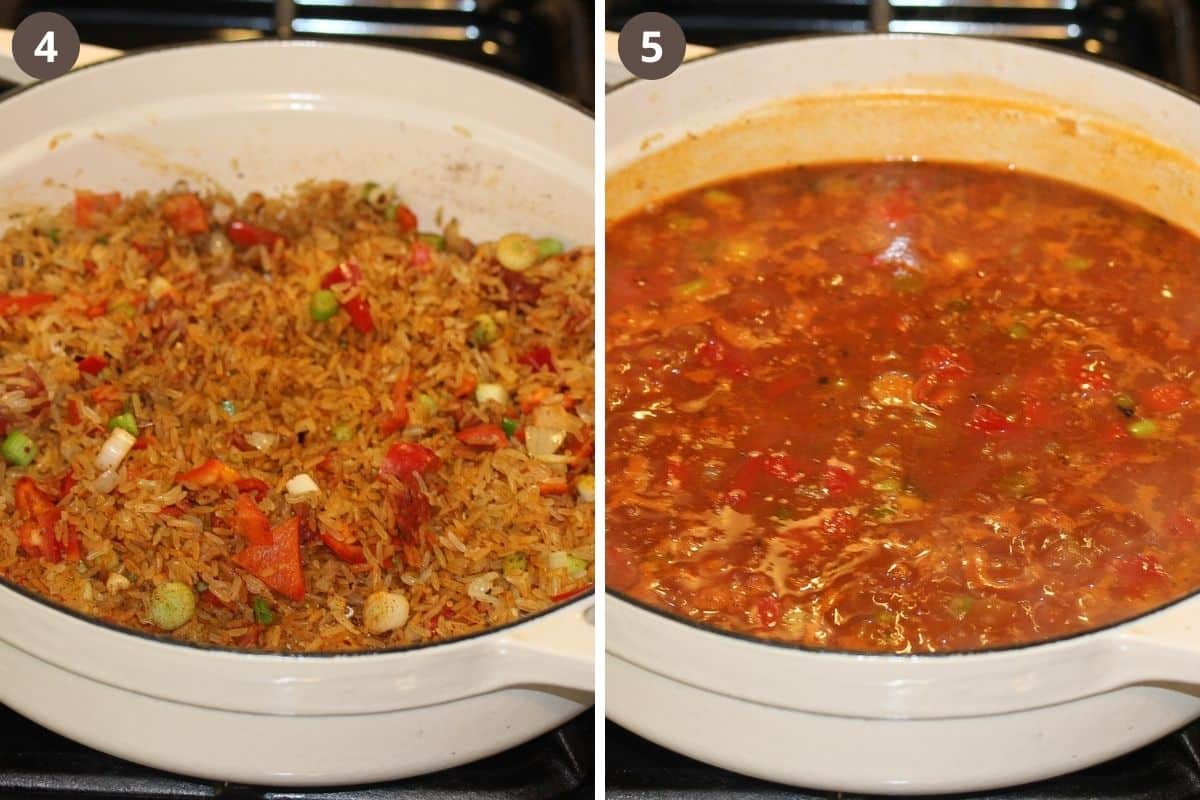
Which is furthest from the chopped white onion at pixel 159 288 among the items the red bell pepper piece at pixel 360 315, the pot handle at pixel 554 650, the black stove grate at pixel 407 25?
the pot handle at pixel 554 650

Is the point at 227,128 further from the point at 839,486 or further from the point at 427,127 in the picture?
the point at 839,486

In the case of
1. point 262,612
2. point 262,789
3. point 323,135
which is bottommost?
point 262,789

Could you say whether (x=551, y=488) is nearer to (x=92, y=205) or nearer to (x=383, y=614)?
(x=383, y=614)

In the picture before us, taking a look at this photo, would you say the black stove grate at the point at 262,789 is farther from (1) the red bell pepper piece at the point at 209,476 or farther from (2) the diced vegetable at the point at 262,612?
(1) the red bell pepper piece at the point at 209,476

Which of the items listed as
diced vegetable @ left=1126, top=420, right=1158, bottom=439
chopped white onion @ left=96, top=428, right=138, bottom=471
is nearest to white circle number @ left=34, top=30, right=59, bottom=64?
chopped white onion @ left=96, top=428, right=138, bottom=471

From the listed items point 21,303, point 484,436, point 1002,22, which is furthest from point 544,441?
point 1002,22
